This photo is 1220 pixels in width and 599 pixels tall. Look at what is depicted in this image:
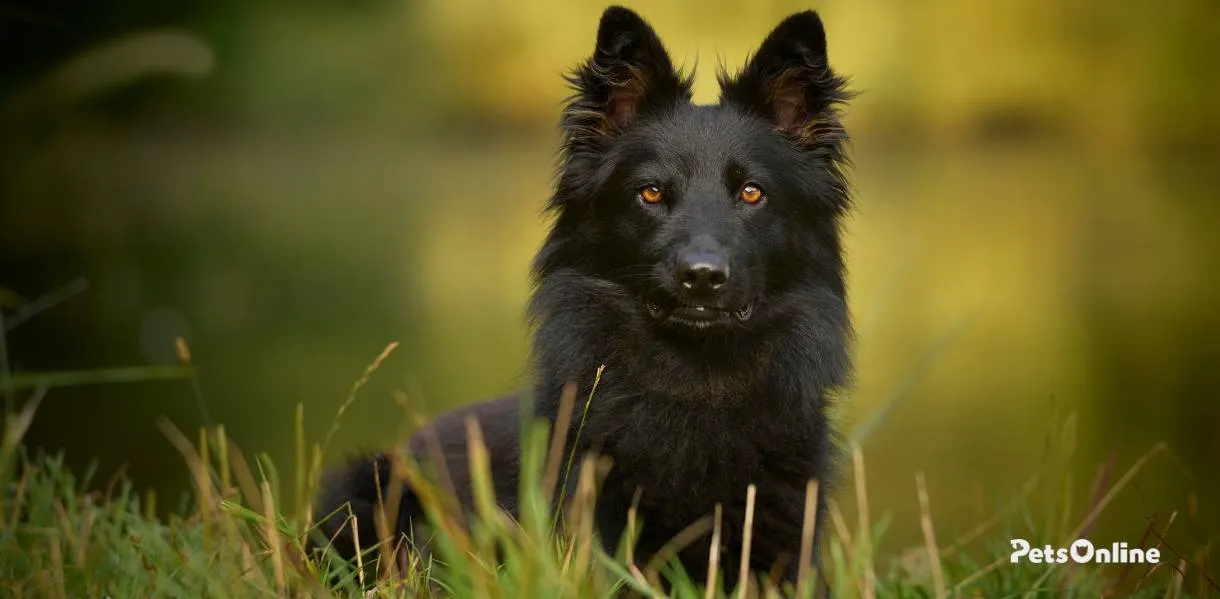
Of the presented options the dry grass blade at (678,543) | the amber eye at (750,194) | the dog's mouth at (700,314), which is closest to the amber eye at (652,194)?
the amber eye at (750,194)

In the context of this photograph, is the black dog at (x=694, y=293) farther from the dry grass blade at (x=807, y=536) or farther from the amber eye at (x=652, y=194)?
the dry grass blade at (x=807, y=536)

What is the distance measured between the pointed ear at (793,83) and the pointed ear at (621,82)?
0.24 metres

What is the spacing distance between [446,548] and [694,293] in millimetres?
1388

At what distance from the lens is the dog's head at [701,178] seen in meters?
3.92

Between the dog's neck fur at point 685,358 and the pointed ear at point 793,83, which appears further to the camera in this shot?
the pointed ear at point 793,83

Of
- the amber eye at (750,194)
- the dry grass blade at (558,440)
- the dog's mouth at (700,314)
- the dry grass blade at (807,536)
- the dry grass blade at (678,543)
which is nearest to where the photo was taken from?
the dry grass blade at (807,536)

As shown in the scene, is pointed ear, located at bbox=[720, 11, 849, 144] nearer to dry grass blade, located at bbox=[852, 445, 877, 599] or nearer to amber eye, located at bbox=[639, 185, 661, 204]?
amber eye, located at bbox=[639, 185, 661, 204]

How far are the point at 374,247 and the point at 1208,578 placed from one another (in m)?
19.8

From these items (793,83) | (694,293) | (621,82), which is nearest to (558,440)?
(694,293)

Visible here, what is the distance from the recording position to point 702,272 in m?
3.69

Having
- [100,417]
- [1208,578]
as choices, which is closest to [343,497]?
[1208,578]

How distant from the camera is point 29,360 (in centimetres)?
958

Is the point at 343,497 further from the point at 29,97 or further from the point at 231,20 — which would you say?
the point at 231,20

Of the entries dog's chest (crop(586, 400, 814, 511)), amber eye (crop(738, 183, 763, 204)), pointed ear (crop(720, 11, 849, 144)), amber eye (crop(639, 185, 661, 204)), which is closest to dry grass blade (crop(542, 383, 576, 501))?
dog's chest (crop(586, 400, 814, 511))
